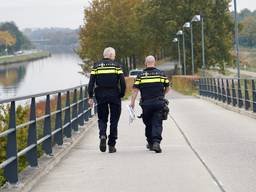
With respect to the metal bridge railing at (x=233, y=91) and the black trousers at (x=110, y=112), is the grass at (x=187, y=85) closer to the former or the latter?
the metal bridge railing at (x=233, y=91)

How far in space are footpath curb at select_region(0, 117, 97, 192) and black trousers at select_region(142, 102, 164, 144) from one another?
5.43ft

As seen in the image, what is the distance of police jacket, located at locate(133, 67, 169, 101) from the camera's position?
13055 mm

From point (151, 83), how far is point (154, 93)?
0.20m

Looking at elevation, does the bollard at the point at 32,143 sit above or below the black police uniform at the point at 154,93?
below

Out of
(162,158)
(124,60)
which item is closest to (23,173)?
(162,158)

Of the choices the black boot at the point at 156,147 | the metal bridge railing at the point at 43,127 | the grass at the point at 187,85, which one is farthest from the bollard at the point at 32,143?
the grass at the point at 187,85

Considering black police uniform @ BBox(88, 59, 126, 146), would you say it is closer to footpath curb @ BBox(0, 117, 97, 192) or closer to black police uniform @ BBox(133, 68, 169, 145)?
black police uniform @ BBox(133, 68, 169, 145)

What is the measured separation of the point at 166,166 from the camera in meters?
11.0

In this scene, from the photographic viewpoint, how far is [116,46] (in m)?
83.7

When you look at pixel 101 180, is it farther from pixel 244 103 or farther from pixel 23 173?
pixel 244 103

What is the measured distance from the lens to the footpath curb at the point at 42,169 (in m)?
8.86

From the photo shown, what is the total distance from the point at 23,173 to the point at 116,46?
7401 cm

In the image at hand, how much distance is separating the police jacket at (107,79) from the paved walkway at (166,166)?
1166 mm

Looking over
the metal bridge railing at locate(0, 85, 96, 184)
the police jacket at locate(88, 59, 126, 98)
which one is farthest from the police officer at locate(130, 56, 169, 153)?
the metal bridge railing at locate(0, 85, 96, 184)
